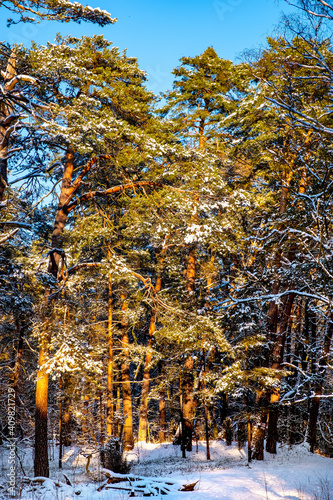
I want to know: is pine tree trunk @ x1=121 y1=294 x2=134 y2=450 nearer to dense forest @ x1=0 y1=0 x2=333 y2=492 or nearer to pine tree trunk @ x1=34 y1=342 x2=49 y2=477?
dense forest @ x1=0 y1=0 x2=333 y2=492

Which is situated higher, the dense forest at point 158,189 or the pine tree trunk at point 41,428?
the dense forest at point 158,189

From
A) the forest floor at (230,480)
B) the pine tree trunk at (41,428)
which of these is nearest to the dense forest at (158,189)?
the pine tree trunk at (41,428)

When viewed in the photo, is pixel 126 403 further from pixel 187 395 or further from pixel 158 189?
pixel 158 189

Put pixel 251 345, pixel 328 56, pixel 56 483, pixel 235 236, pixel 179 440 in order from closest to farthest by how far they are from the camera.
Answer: pixel 328 56 → pixel 56 483 → pixel 251 345 → pixel 235 236 → pixel 179 440

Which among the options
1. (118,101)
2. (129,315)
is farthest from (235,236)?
(118,101)

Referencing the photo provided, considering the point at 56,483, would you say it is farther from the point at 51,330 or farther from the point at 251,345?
the point at 251,345

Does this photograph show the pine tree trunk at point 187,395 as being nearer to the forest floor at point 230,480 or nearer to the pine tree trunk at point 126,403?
the forest floor at point 230,480

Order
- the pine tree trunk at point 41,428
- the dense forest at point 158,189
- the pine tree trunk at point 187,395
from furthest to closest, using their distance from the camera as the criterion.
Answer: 1. the pine tree trunk at point 187,395
2. the pine tree trunk at point 41,428
3. the dense forest at point 158,189

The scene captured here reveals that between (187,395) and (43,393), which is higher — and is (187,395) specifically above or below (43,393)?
below

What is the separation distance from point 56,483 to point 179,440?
43.5 ft

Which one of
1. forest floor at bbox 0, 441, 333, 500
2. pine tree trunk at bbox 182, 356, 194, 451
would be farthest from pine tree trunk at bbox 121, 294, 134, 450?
pine tree trunk at bbox 182, 356, 194, 451

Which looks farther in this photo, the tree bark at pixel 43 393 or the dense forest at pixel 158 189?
the tree bark at pixel 43 393

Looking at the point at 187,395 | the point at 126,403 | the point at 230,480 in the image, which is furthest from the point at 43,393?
the point at 126,403

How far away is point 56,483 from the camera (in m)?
7.32
